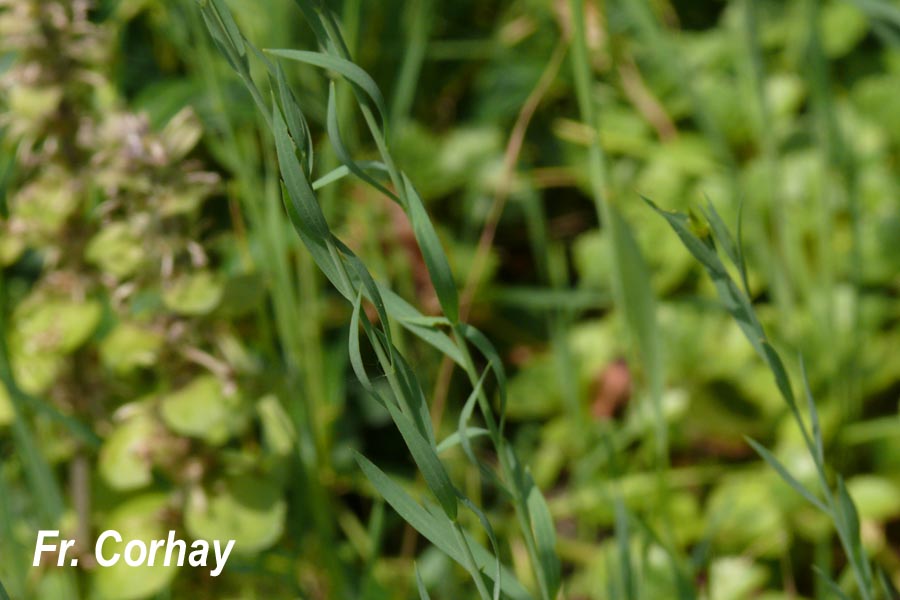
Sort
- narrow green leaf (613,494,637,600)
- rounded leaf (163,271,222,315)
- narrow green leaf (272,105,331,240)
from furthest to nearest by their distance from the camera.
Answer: rounded leaf (163,271,222,315), narrow green leaf (613,494,637,600), narrow green leaf (272,105,331,240)

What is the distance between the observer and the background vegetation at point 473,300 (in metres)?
0.75

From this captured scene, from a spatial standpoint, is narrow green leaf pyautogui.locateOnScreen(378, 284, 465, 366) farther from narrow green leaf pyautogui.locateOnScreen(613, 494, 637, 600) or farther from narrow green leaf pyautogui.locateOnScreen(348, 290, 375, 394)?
narrow green leaf pyautogui.locateOnScreen(613, 494, 637, 600)

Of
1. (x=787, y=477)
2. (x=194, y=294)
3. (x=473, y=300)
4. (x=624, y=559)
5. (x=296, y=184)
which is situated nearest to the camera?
(x=296, y=184)

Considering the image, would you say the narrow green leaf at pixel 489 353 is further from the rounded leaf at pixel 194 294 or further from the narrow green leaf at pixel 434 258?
the rounded leaf at pixel 194 294

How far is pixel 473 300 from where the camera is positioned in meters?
1.26

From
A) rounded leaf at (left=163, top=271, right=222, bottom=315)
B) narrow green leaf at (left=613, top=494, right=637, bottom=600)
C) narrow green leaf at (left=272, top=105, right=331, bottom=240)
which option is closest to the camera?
narrow green leaf at (left=272, top=105, right=331, bottom=240)

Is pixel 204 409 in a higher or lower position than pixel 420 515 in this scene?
lower

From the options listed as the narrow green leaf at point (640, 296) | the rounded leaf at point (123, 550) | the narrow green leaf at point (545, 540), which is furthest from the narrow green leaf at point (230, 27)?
the rounded leaf at point (123, 550)

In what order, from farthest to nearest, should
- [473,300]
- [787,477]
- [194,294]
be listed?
[473,300] < [194,294] < [787,477]

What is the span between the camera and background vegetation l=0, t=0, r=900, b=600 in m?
0.75

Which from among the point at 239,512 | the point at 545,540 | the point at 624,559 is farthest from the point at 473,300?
the point at 545,540

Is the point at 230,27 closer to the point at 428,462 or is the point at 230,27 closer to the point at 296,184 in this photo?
the point at 296,184

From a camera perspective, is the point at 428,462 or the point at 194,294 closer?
the point at 428,462

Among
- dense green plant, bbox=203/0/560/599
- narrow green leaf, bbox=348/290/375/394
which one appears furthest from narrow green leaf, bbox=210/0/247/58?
narrow green leaf, bbox=348/290/375/394
